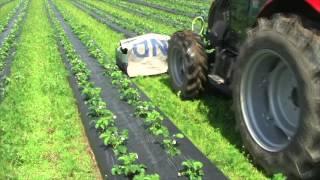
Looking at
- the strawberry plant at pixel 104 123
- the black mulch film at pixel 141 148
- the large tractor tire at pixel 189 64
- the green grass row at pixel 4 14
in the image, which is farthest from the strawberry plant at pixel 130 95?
Result: the green grass row at pixel 4 14

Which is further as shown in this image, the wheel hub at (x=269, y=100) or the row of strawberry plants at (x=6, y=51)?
the row of strawberry plants at (x=6, y=51)

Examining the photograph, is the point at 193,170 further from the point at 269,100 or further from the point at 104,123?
the point at 104,123

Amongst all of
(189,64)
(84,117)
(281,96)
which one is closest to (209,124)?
(189,64)

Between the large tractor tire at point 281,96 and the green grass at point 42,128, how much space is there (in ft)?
5.56

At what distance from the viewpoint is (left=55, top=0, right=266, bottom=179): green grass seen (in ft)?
15.4

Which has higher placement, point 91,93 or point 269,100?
point 269,100

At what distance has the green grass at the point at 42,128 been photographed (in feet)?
16.0

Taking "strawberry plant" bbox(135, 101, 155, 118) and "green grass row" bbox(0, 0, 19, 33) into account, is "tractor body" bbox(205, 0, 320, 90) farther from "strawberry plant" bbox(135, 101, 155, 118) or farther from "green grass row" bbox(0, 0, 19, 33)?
"green grass row" bbox(0, 0, 19, 33)

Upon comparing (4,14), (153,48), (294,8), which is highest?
(294,8)

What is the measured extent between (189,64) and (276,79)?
2.38 metres

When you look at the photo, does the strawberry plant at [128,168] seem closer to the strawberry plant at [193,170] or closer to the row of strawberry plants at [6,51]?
the strawberry plant at [193,170]

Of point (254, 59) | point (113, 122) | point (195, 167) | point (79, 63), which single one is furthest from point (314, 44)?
point (79, 63)

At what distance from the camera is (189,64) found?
6.62 meters

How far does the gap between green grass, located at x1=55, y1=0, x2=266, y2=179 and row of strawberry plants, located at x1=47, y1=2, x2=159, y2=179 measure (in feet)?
2.90
